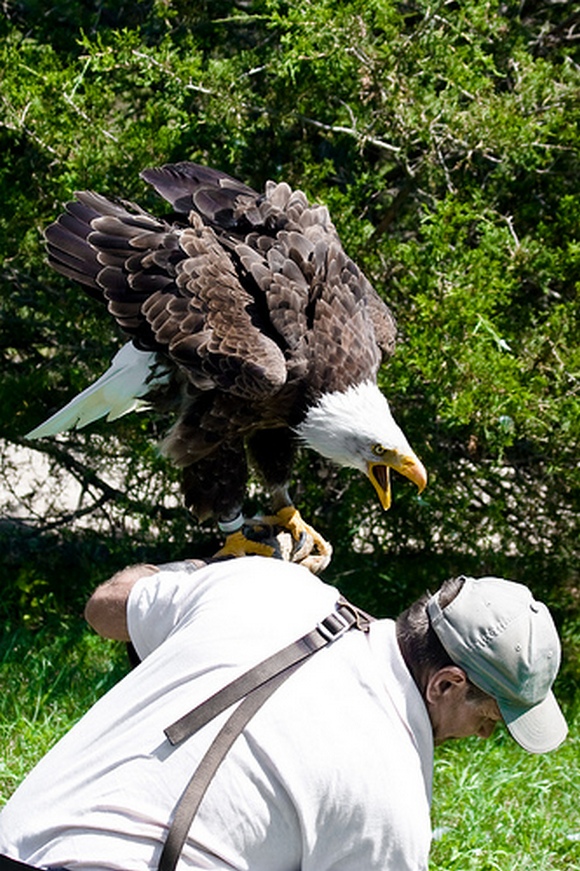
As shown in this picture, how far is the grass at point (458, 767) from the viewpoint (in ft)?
13.1

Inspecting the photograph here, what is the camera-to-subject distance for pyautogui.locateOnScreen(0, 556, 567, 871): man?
6.77 ft

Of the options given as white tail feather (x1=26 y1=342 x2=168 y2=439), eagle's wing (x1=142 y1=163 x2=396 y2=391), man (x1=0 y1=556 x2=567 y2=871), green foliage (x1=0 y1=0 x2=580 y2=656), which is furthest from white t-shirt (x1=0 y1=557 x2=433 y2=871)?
green foliage (x1=0 y1=0 x2=580 y2=656)

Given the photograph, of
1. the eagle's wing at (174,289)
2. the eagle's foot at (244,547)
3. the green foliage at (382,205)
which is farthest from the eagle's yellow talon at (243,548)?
the green foliage at (382,205)

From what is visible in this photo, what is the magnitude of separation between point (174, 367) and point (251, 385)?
51cm

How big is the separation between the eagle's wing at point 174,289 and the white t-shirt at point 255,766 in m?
1.79

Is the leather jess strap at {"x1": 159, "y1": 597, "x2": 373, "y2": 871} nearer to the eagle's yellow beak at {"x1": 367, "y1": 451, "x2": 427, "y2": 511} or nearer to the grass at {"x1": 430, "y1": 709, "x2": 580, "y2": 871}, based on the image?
the eagle's yellow beak at {"x1": 367, "y1": 451, "x2": 427, "y2": 511}

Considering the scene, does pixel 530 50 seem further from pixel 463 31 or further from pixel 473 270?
pixel 473 270

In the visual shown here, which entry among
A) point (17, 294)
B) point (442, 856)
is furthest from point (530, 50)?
point (442, 856)

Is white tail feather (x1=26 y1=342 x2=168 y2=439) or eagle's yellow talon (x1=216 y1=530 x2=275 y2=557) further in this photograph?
white tail feather (x1=26 y1=342 x2=168 y2=439)

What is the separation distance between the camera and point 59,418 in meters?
4.66

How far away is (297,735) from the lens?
6.85 ft

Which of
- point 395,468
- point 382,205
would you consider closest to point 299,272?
point 395,468

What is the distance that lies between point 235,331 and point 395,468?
705 mm

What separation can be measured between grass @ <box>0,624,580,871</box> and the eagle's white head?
1148 mm
